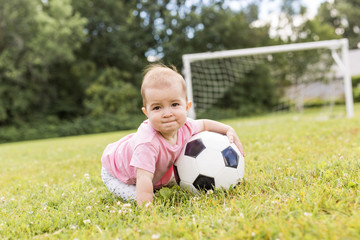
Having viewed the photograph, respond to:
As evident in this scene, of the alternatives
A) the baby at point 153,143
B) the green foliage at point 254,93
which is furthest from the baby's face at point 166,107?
the green foliage at point 254,93

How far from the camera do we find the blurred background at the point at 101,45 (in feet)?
74.8

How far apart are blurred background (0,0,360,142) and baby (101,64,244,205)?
62.7 ft

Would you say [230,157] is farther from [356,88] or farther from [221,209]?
[356,88]

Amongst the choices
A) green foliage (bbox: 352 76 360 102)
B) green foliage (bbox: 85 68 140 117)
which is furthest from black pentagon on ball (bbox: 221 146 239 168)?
green foliage (bbox: 352 76 360 102)

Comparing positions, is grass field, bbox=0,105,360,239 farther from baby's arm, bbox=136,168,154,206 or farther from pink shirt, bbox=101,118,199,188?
pink shirt, bbox=101,118,199,188

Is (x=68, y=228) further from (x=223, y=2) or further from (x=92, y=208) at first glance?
(x=223, y=2)

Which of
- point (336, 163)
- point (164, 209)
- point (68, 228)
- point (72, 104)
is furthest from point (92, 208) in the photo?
point (72, 104)

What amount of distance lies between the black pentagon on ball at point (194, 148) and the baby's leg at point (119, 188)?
0.61 metres

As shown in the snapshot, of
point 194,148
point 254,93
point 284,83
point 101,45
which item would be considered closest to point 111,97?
point 101,45

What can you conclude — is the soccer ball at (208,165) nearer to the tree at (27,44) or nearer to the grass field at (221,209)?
the grass field at (221,209)

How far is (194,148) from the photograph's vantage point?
9.80 feet

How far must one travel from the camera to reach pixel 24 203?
3.25 metres

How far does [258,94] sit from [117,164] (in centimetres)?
2625

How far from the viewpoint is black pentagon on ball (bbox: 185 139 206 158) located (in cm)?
296
